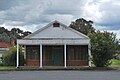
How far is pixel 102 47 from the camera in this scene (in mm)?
45219

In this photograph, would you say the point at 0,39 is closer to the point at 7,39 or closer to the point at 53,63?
the point at 7,39

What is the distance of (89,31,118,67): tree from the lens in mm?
45250

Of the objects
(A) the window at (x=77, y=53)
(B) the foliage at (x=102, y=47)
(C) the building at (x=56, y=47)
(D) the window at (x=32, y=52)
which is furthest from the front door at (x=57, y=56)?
(B) the foliage at (x=102, y=47)

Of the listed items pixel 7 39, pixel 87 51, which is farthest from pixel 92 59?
pixel 7 39

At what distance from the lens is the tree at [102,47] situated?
148 feet

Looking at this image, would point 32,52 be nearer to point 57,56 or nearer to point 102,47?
point 57,56

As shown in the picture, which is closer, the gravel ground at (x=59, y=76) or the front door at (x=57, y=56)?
the gravel ground at (x=59, y=76)

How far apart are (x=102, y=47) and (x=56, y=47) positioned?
797 cm

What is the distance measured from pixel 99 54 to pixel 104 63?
1.42 m

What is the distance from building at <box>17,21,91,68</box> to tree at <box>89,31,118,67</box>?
165cm

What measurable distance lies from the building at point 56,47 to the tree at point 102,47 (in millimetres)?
1647

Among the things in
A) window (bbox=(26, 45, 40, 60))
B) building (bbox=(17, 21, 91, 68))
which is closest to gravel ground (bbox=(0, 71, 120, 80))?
building (bbox=(17, 21, 91, 68))

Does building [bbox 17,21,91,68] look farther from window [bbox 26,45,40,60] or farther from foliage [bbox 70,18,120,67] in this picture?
foliage [bbox 70,18,120,67]

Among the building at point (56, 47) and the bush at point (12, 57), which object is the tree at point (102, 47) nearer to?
the building at point (56, 47)
